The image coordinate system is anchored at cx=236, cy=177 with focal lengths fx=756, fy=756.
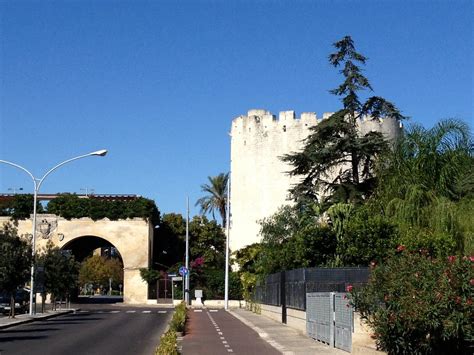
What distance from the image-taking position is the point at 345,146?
37562 mm

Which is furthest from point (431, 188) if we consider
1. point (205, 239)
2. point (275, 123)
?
point (205, 239)

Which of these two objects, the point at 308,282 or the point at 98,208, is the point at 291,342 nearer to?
the point at 308,282

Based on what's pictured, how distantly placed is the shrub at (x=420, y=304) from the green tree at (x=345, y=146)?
22972 millimetres

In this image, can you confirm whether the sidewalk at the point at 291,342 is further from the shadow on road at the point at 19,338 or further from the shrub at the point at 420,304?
the shadow on road at the point at 19,338

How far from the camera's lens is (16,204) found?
7069cm

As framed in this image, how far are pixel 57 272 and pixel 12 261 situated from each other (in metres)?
12.6

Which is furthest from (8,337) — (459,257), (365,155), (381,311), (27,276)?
(365,155)

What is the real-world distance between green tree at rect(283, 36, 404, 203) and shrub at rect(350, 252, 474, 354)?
75.4ft

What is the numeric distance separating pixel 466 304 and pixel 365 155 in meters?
25.9

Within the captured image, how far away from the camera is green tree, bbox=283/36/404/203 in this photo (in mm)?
37438

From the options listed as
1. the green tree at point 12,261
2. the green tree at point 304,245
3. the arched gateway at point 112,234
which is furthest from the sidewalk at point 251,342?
the arched gateway at point 112,234

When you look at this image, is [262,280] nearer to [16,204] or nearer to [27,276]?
[27,276]

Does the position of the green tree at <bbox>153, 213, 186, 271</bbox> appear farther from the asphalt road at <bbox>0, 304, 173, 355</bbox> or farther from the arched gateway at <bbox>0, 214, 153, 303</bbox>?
the asphalt road at <bbox>0, 304, 173, 355</bbox>

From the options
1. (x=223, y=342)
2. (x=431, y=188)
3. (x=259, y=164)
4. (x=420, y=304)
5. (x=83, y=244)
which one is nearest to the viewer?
(x=420, y=304)
